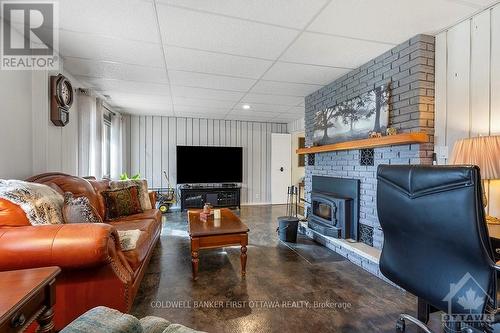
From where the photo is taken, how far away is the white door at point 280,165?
6.78m

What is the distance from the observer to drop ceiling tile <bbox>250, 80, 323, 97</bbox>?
3.61 m

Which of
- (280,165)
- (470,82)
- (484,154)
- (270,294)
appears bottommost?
(270,294)

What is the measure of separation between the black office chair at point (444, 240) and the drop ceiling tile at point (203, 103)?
374 cm

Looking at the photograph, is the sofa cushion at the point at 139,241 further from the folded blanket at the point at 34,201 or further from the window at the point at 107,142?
the window at the point at 107,142

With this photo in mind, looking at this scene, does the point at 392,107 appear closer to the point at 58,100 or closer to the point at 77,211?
the point at 77,211

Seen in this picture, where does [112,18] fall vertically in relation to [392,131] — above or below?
above

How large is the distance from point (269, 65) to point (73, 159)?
112 inches

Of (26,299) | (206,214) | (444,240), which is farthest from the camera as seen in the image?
(206,214)

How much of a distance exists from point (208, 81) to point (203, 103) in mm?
1333

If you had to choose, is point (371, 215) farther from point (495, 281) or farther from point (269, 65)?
point (269, 65)

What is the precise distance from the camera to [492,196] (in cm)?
195

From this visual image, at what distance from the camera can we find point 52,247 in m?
1.36

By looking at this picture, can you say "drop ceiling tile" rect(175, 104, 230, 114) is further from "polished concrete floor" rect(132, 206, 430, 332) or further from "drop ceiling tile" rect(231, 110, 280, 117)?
"polished concrete floor" rect(132, 206, 430, 332)

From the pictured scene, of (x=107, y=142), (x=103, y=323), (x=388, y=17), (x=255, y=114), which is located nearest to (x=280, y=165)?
(x=255, y=114)
